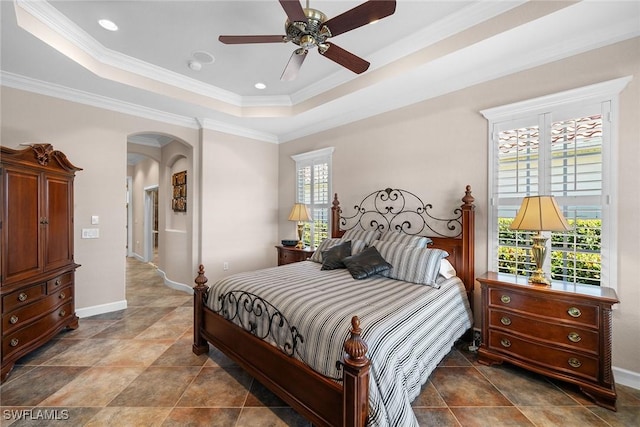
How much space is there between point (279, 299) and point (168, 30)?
9.22ft

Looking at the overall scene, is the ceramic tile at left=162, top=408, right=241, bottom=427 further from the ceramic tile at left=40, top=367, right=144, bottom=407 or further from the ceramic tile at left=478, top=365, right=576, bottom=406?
the ceramic tile at left=478, top=365, right=576, bottom=406

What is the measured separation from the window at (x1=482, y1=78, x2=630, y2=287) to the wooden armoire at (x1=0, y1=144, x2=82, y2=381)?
4551mm

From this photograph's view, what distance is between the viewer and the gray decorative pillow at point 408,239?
9.78 ft

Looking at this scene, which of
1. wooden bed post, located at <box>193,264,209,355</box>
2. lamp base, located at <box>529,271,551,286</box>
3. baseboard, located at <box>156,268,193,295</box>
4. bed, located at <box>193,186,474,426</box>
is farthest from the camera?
baseboard, located at <box>156,268,193,295</box>

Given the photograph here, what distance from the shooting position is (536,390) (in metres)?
2.12

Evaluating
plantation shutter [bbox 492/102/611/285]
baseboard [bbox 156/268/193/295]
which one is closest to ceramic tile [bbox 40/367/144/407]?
baseboard [bbox 156/268/193/295]

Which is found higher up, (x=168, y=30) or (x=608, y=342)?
(x=168, y=30)

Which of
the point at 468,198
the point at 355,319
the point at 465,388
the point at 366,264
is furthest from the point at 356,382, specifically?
the point at 468,198

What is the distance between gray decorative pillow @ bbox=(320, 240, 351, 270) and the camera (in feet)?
10.2

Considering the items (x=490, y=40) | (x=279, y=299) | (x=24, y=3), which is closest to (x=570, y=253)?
(x=490, y=40)

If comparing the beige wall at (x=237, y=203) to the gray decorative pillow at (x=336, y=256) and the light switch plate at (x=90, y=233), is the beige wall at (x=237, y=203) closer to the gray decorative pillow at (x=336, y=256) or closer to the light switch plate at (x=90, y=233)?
the light switch plate at (x=90, y=233)

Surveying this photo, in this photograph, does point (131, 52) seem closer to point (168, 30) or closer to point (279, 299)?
point (168, 30)

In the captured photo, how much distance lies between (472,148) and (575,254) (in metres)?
1.37

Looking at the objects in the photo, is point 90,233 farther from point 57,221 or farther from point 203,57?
point 203,57
